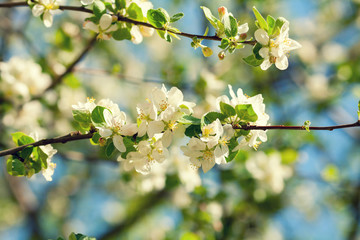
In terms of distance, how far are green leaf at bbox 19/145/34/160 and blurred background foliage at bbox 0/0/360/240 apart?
581 mm

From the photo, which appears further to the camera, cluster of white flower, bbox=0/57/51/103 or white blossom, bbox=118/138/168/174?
cluster of white flower, bbox=0/57/51/103

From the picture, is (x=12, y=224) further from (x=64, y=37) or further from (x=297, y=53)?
(x=297, y=53)

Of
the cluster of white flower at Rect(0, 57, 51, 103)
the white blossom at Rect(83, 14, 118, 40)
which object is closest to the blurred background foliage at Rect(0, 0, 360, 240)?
the cluster of white flower at Rect(0, 57, 51, 103)

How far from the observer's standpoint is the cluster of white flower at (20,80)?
298cm

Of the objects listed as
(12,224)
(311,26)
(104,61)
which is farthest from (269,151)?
(12,224)

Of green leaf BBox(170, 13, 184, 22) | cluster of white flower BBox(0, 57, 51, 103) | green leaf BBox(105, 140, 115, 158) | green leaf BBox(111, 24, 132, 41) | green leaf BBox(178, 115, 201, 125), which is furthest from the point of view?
cluster of white flower BBox(0, 57, 51, 103)

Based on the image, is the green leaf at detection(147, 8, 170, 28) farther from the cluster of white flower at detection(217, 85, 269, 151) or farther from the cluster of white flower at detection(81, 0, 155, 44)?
the cluster of white flower at detection(217, 85, 269, 151)

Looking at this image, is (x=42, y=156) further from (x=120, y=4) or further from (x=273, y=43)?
(x=273, y=43)

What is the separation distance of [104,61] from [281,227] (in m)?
4.08

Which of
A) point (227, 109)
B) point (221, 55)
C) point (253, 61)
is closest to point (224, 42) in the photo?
point (221, 55)

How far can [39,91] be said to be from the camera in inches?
129

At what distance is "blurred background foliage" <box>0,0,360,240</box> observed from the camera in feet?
10.6

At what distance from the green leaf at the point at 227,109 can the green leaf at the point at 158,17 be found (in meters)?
0.46

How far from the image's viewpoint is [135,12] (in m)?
1.73
